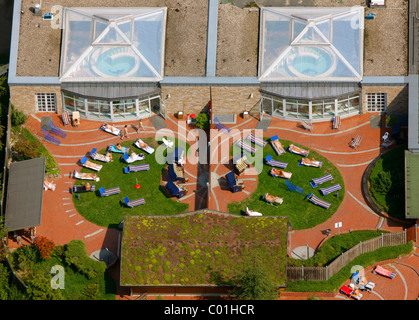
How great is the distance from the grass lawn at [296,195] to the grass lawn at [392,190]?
340cm

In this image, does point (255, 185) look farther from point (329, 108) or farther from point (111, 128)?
point (111, 128)

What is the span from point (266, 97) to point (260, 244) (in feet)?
63.2

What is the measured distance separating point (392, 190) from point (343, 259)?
31.4ft

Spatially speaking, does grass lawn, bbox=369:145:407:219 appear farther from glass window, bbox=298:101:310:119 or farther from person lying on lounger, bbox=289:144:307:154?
glass window, bbox=298:101:310:119

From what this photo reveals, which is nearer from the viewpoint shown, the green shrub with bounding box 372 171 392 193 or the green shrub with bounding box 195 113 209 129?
the green shrub with bounding box 372 171 392 193

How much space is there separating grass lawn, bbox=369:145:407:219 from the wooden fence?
2927 mm

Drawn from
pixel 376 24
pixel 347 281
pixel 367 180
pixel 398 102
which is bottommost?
pixel 347 281

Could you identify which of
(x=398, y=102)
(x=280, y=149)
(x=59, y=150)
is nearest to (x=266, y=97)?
(x=280, y=149)

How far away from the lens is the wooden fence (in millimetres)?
95625

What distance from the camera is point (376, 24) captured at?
10900 cm

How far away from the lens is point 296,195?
10281 centimetres

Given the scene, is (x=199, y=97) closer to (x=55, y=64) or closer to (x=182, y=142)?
(x=182, y=142)

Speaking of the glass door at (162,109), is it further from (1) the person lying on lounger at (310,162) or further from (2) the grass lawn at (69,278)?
→ (2) the grass lawn at (69,278)

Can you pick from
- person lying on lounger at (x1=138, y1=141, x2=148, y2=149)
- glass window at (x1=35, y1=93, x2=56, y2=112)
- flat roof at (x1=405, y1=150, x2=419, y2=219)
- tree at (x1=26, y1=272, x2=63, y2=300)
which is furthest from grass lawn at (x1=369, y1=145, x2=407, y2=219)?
glass window at (x1=35, y1=93, x2=56, y2=112)
